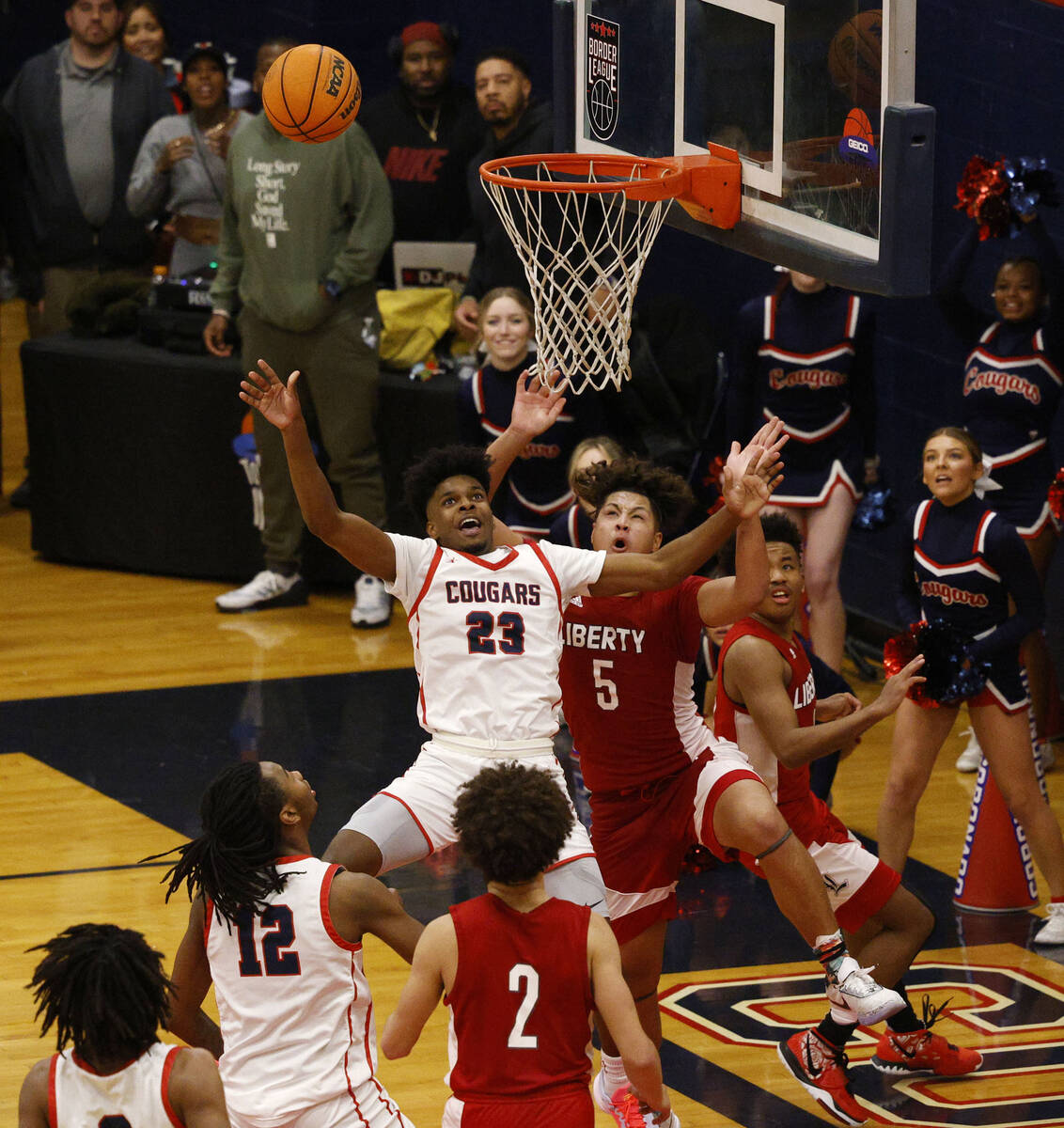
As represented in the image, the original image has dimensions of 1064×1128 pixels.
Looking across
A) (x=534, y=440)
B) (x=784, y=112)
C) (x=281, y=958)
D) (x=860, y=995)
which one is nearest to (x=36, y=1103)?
(x=281, y=958)

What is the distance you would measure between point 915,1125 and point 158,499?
23.7ft

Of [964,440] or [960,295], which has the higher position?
[960,295]

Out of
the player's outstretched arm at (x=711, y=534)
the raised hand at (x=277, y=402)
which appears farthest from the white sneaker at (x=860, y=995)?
the raised hand at (x=277, y=402)

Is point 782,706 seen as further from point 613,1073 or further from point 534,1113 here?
point 534,1113

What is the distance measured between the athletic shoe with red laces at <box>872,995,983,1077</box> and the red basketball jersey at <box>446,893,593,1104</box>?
2.15 m

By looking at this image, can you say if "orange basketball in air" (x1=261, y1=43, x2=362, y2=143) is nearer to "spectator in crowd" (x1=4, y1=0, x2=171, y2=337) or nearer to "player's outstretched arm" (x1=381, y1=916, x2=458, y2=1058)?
"player's outstretched arm" (x1=381, y1=916, x2=458, y2=1058)

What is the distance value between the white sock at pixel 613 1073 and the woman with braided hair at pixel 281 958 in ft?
4.35

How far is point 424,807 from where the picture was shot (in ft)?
17.4

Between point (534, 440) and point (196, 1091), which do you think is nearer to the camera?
point (196, 1091)

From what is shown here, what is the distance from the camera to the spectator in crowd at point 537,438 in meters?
9.11

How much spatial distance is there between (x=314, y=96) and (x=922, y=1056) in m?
4.19

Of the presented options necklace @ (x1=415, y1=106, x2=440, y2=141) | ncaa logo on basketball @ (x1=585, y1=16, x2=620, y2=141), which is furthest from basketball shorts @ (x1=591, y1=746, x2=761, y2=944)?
necklace @ (x1=415, y1=106, x2=440, y2=141)

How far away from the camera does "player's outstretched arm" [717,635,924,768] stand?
226 inches

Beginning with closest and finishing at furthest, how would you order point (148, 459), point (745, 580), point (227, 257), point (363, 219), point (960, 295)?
point (745, 580)
point (960, 295)
point (363, 219)
point (227, 257)
point (148, 459)
